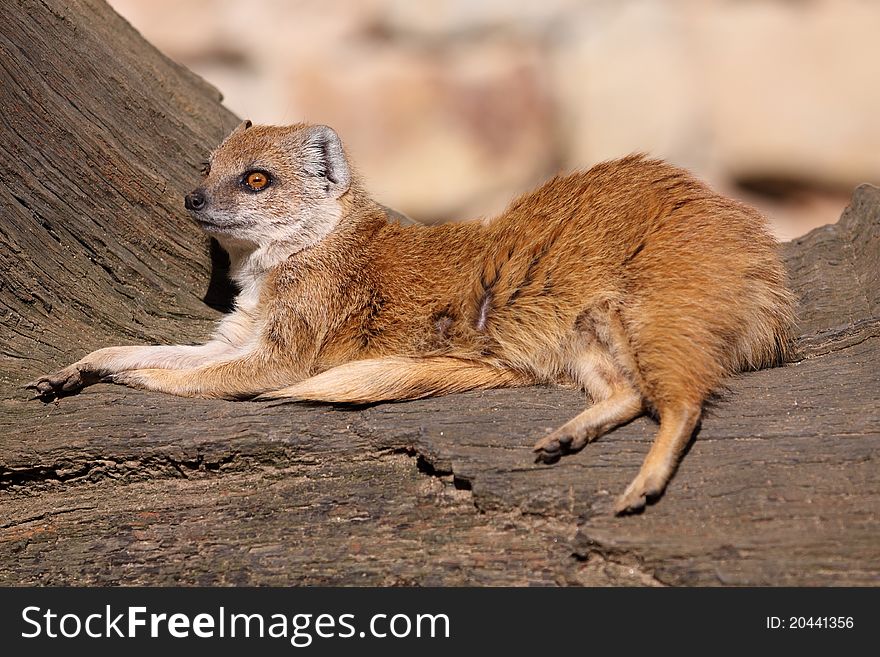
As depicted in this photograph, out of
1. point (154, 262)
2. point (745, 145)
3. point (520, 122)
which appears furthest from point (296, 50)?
point (154, 262)

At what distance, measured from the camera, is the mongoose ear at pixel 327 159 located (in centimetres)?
475

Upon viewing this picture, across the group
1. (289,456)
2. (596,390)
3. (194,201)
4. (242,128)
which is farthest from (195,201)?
(596,390)

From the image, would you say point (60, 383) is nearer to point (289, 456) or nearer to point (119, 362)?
point (119, 362)

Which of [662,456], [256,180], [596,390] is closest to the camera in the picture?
[662,456]

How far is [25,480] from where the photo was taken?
12.0 feet

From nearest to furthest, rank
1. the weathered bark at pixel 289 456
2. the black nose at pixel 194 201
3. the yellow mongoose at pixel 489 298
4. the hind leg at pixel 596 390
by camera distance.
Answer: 1. the weathered bark at pixel 289 456
2. the hind leg at pixel 596 390
3. the yellow mongoose at pixel 489 298
4. the black nose at pixel 194 201

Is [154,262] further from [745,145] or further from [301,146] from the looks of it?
[745,145]

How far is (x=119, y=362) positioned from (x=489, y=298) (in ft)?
5.37

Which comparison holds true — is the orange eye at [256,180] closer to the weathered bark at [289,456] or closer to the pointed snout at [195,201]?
the pointed snout at [195,201]

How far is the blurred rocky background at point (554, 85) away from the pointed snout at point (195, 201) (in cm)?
607

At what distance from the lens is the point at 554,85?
1125 cm

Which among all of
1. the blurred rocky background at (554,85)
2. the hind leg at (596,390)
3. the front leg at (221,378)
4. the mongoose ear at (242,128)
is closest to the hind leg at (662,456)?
the hind leg at (596,390)

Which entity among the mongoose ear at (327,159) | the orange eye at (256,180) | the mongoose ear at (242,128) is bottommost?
the orange eye at (256,180)

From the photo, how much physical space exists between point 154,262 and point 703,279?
261 cm
